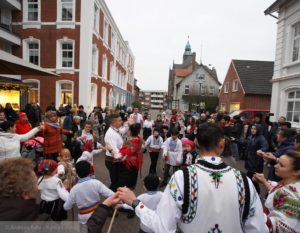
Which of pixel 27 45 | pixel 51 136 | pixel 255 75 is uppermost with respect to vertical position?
pixel 27 45

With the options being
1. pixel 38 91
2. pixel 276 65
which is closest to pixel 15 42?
pixel 38 91

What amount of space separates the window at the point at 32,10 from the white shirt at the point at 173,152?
51.6ft

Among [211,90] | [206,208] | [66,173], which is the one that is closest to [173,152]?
[66,173]

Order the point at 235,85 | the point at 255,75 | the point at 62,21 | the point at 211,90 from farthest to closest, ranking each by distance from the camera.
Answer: the point at 211,90 < the point at 235,85 < the point at 255,75 < the point at 62,21

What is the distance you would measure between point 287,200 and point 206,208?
93 cm

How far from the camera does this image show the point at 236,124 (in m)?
8.33

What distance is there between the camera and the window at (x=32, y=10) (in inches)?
600

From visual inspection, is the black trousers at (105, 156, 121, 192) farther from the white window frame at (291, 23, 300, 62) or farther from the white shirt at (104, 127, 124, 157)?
the white window frame at (291, 23, 300, 62)

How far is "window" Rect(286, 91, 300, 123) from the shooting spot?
31.6ft

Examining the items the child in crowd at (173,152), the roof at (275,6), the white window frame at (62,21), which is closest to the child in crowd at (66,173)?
the child in crowd at (173,152)

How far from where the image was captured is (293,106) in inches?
392

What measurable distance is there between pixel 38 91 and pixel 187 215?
1681 centimetres

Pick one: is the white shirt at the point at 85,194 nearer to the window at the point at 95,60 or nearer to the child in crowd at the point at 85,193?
the child in crowd at the point at 85,193

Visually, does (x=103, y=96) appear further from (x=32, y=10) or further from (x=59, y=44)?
(x=32, y=10)
